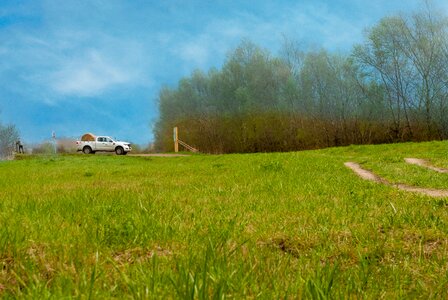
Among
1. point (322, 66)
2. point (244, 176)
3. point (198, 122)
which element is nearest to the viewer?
point (244, 176)

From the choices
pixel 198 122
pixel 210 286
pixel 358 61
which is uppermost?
pixel 358 61

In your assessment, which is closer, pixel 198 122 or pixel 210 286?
pixel 210 286

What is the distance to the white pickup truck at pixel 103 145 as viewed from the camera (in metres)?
53.0

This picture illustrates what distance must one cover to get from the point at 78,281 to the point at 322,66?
4754cm

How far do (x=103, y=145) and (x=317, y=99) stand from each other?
89.1ft

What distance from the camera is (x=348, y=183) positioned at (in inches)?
378

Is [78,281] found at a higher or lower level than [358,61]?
lower

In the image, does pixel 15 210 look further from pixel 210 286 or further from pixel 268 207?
pixel 210 286

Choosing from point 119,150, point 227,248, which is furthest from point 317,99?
point 227,248

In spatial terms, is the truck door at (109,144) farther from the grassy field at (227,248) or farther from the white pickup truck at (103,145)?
the grassy field at (227,248)

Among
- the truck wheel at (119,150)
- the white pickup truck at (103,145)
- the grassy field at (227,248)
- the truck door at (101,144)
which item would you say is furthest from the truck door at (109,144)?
the grassy field at (227,248)

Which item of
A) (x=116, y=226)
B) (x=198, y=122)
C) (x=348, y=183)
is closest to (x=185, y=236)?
(x=116, y=226)

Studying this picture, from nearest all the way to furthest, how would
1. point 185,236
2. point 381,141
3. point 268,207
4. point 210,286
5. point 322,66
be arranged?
point 210,286
point 185,236
point 268,207
point 381,141
point 322,66

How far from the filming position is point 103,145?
5334cm
